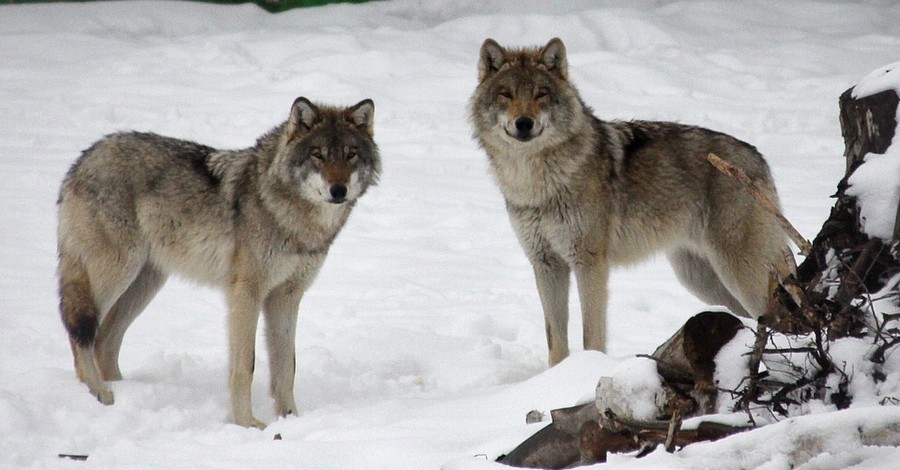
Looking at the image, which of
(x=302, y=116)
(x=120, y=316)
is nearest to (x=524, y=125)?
(x=302, y=116)

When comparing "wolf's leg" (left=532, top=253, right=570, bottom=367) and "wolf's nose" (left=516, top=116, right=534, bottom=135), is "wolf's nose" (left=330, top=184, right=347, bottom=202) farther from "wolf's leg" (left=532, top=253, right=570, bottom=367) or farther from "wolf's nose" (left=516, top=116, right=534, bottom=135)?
"wolf's leg" (left=532, top=253, right=570, bottom=367)

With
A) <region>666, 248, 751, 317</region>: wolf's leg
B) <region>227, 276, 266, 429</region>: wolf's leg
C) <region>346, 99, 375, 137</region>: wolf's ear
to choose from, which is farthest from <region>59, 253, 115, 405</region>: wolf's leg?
<region>666, 248, 751, 317</region>: wolf's leg

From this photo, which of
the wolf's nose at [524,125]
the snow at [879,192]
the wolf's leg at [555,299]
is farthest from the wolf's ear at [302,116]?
the snow at [879,192]

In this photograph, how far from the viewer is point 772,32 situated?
16.5m

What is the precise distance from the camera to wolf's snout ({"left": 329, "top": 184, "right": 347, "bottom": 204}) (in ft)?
18.4

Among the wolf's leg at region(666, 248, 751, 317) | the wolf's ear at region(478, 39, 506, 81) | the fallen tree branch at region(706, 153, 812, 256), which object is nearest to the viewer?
the fallen tree branch at region(706, 153, 812, 256)

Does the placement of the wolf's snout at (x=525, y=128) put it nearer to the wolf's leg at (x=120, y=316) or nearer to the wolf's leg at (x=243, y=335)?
the wolf's leg at (x=243, y=335)

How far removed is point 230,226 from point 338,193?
2.41 feet

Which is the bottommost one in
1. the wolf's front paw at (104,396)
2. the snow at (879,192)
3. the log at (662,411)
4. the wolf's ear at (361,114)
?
the wolf's front paw at (104,396)

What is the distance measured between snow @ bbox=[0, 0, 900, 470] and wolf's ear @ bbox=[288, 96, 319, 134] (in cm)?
150

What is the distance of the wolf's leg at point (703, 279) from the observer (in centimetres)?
645

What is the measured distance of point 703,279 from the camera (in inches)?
255

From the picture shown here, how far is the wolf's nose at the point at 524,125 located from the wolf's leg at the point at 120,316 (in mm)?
2349

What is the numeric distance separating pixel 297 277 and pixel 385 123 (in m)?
6.56
